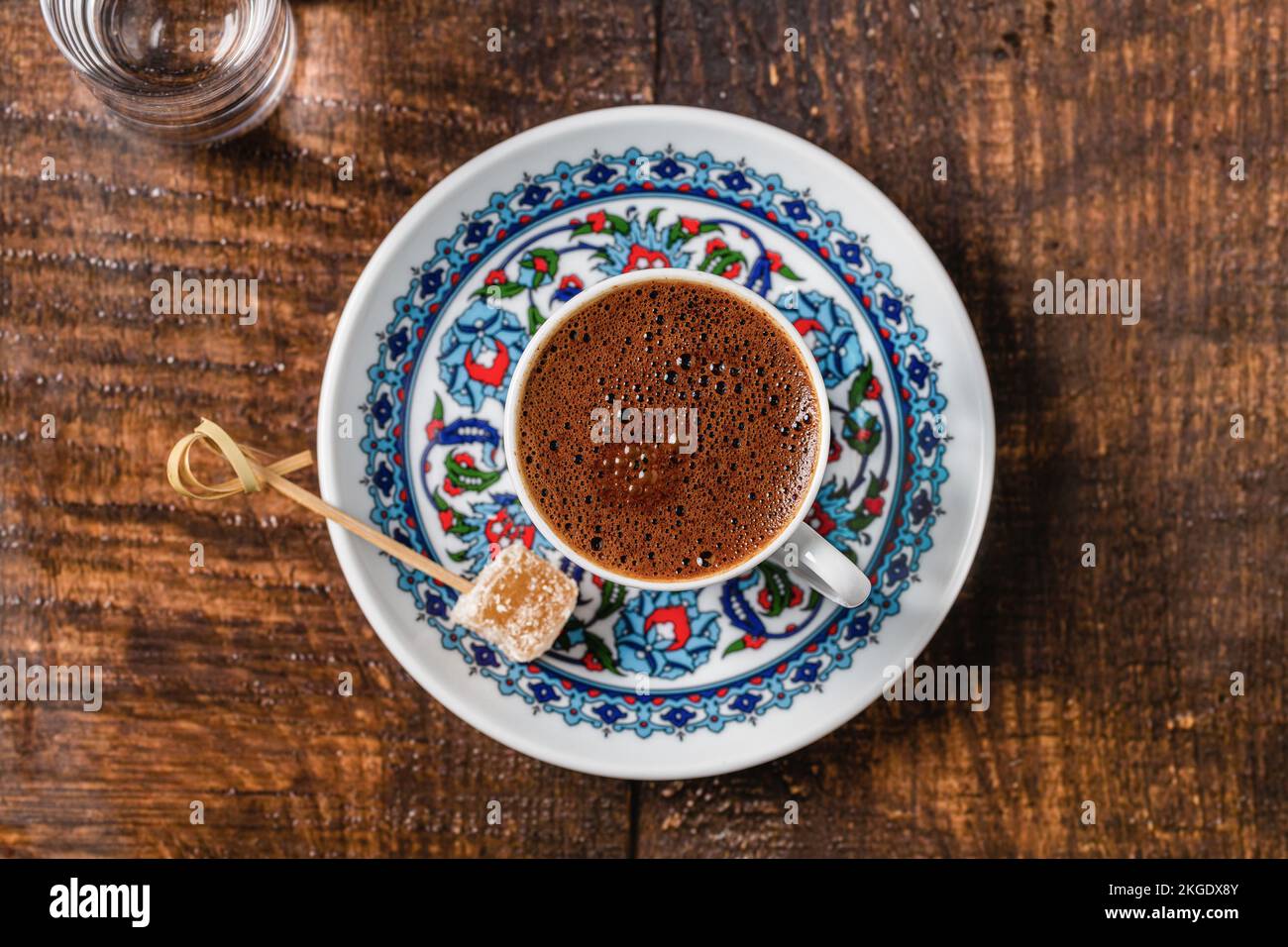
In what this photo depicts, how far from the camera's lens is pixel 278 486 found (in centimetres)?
146

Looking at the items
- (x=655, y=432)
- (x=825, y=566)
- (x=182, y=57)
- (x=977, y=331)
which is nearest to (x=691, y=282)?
(x=655, y=432)

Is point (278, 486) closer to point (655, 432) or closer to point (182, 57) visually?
point (655, 432)

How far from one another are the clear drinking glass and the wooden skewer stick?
48cm

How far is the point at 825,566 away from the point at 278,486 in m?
0.79

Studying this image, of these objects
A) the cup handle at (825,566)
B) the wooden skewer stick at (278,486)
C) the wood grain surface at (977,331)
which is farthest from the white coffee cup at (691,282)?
the wood grain surface at (977,331)

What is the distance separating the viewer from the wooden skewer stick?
142 cm

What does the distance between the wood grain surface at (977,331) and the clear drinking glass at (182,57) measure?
41 millimetres

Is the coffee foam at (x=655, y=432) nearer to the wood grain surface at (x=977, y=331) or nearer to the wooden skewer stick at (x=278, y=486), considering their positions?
the wooden skewer stick at (x=278, y=486)

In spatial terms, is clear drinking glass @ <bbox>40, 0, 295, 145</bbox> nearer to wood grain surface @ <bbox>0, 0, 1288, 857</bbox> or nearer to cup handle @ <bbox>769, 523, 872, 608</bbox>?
wood grain surface @ <bbox>0, 0, 1288, 857</bbox>

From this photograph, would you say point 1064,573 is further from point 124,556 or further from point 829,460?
point 124,556

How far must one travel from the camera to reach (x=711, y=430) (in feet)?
4.48

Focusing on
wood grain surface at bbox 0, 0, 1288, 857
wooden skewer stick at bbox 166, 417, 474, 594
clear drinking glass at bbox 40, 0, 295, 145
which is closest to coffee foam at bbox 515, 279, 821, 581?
wooden skewer stick at bbox 166, 417, 474, 594

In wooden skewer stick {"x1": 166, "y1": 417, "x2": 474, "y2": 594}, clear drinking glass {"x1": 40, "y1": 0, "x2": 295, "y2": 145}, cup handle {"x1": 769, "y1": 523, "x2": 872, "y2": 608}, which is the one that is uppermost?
clear drinking glass {"x1": 40, "y1": 0, "x2": 295, "y2": 145}

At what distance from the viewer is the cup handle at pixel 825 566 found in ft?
4.15
